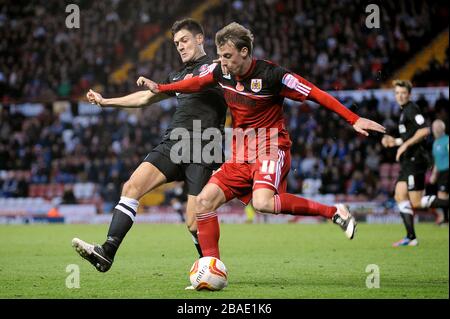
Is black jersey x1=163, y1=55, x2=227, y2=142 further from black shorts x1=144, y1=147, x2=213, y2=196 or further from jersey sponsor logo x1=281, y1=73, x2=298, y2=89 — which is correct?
jersey sponsor logo x1=281, y1=73, x2=298, y2=89

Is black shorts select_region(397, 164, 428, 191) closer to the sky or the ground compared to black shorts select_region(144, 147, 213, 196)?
closer to the ground

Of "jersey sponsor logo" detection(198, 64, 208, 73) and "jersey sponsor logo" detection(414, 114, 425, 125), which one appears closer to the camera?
"jersey sponsor logo" detection(198, 64, 208, 73)

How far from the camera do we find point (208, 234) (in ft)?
22.3

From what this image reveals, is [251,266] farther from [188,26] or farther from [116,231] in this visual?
[188,26]

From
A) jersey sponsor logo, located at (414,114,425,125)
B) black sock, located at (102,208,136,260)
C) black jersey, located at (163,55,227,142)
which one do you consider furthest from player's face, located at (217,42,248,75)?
jersey sponsor logo, located at (414,114,425,125)

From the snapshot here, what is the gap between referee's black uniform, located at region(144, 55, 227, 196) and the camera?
24.0 feet

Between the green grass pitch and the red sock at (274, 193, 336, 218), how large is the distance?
65cm

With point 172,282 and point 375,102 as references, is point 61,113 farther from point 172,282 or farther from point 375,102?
point 172,282

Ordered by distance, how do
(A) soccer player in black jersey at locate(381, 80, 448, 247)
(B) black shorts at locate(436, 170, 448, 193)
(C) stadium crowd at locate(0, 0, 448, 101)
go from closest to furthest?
(A) soccer player in black jersey at locate(381, 80, 448, 247), (B) black shorts at locate(436, 170, 448, 193), (C) stadium crowd at locate(0, 0, 448, 101)

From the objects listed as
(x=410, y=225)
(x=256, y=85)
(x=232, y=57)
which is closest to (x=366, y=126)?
(x=256, y=85)

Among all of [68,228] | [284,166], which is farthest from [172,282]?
[68,228]

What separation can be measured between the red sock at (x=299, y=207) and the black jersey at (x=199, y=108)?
3.95 feet

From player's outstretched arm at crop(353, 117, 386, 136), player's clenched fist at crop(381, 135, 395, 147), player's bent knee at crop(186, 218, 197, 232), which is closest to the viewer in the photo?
player's outstretched arm at crop(353, 117, 386, 136)

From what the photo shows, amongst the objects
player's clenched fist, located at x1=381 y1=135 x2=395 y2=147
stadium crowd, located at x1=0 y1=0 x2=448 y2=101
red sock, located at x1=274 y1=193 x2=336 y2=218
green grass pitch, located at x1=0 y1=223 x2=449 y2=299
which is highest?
stadium crowd, located at x1=0 y1=0 x2=448 y2=101
